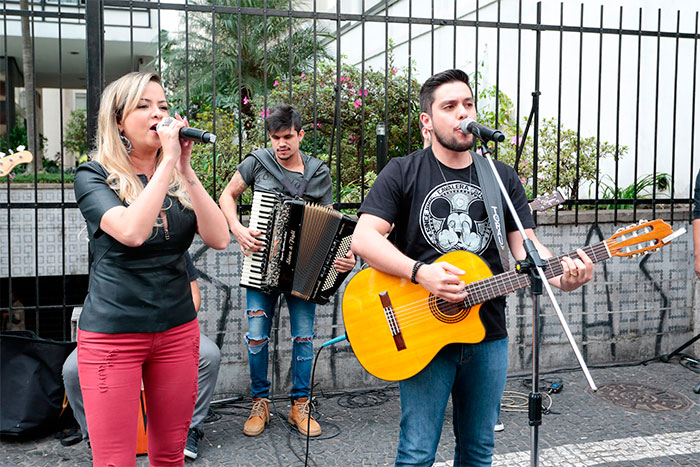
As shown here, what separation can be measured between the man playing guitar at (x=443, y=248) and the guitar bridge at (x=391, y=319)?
0.52 ft

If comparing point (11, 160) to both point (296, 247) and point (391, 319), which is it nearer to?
point (296, 247)

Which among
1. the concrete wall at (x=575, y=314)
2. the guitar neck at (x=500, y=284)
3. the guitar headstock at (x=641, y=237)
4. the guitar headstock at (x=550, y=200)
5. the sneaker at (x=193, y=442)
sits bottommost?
the sneaker at (x=193, y=442)

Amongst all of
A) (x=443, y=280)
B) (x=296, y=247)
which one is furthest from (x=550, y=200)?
(x=443, y=280)

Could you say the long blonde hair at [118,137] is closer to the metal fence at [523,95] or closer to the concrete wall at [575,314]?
the metal fence at [523,95]

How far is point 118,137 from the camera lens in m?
2.54

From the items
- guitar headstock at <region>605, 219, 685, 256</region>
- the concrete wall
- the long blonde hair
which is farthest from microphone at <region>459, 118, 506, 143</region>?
the concrete wall

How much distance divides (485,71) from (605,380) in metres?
5.81

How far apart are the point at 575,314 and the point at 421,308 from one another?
3.66 m

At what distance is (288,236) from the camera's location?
4172mm

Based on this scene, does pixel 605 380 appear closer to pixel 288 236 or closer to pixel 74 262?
pixel 288 236

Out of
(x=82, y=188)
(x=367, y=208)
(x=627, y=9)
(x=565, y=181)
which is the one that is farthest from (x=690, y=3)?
(x=82, y=188)

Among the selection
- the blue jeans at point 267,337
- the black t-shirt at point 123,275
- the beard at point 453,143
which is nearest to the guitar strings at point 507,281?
the beard at point 453,143

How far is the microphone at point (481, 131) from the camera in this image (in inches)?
97.7

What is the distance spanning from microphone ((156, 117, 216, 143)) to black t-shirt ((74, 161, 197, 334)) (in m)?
0.31
